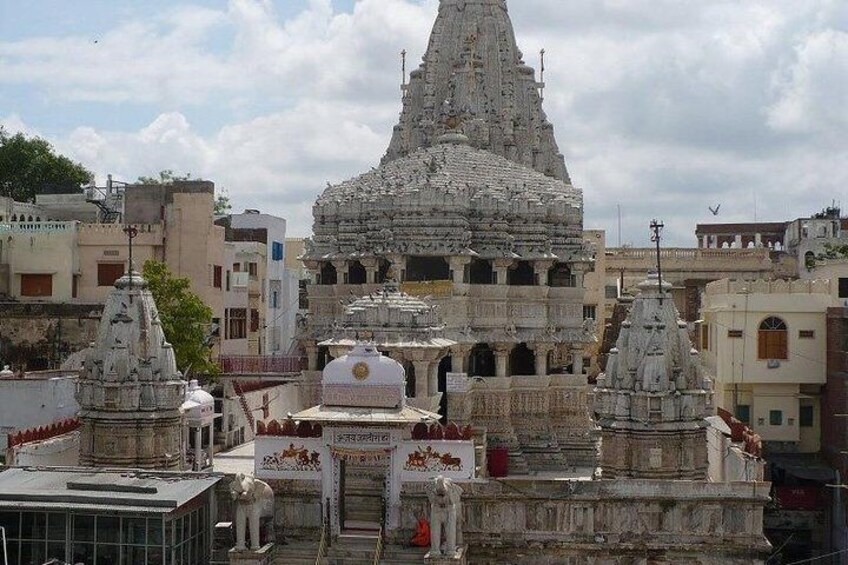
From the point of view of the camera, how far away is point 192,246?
5331 cm

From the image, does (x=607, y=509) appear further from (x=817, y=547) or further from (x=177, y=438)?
(x=817, y=547)

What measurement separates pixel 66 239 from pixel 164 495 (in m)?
24.9

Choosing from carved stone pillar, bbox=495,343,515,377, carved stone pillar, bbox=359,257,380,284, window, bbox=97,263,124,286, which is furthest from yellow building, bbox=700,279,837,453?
window, bbox=97,263,124,286

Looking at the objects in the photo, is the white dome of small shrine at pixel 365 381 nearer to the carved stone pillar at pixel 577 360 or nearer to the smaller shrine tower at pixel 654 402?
the smaller shrine tower at pixel 654 402

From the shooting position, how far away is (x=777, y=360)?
46.0 metres

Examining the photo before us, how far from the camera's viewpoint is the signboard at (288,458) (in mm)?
31422

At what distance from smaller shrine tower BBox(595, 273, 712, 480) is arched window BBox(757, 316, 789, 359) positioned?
548 inches

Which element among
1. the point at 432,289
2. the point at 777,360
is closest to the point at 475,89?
the point at 432,289

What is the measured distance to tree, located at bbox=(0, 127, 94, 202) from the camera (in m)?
75.8

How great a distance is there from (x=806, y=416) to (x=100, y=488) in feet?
87.0

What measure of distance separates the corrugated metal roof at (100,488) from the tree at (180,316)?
1323 cm

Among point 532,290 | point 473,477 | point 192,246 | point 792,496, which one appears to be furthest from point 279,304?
point 473,477

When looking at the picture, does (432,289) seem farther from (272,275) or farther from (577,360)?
(272,275)

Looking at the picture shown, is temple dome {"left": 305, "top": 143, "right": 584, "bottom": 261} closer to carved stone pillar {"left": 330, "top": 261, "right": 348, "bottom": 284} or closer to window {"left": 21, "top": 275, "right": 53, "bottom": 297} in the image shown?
carved stone pillar {"left": 330, "top": 261, "right": 348, "bottom": 284}
